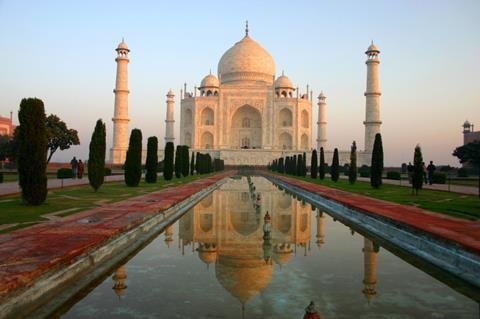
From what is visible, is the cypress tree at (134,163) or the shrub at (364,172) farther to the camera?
the shrub at (364,172)

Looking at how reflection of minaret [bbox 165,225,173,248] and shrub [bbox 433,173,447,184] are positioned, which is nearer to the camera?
reflection of minaret [bbox 165,225,173,248]

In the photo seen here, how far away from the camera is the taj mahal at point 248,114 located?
38.5 meters

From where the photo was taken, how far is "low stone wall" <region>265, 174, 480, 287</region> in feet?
10.9

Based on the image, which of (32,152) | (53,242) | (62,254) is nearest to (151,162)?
(32,152)

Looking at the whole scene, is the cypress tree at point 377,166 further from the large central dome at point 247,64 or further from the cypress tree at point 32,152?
the large central dome at point 247,64

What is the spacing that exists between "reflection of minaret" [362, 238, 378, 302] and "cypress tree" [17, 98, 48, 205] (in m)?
5.42

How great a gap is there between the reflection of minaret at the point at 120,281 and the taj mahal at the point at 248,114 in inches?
1342

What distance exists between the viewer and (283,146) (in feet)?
141

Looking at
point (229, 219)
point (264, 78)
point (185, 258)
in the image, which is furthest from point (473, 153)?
point (185, 258)

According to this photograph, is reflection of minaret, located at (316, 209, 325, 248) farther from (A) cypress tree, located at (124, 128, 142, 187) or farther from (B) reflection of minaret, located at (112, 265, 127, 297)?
(A) cypress tree, located at (124, 128, 142, 187)

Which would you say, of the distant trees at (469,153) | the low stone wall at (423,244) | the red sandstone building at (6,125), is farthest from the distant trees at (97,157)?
the red sandstone building at (6,125)

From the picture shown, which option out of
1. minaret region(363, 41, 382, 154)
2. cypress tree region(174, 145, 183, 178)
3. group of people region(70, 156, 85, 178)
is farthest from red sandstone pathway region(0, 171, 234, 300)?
minaret region(363, 41, 382, 154)

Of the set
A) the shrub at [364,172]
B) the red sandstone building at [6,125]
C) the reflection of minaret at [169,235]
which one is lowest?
the reflection of minaret at [169,235]

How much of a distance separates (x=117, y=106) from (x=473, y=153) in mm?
27303
